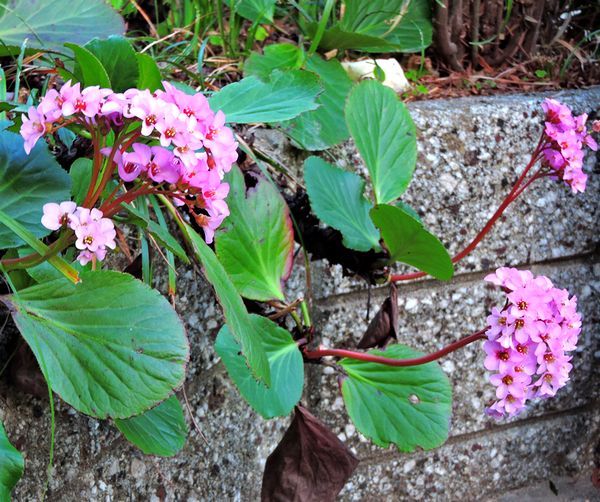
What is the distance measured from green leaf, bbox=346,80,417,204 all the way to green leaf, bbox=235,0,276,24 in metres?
0.38

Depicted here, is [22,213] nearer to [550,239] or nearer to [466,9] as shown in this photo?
[550,239]

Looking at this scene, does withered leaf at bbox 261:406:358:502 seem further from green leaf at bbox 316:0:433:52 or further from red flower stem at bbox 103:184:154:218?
green leaf at bbox 316:0:433:52

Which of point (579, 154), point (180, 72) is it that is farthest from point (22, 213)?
point (579, 154)

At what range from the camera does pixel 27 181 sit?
93 cm

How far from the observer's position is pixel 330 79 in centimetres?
151

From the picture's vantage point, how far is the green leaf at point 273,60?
148cm

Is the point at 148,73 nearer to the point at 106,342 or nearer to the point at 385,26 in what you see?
the point at 106,342

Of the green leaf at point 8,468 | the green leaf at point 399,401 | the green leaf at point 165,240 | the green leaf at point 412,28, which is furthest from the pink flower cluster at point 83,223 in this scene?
the green leaf at point 412,28

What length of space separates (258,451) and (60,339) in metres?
0.58

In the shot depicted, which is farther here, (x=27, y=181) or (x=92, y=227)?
(x=27, y=181)

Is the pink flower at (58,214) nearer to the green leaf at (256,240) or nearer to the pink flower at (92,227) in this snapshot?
the pink flower at (92,227)

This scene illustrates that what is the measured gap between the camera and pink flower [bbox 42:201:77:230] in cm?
79

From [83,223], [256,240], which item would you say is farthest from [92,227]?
[256,240]

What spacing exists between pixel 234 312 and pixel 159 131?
22 cm
